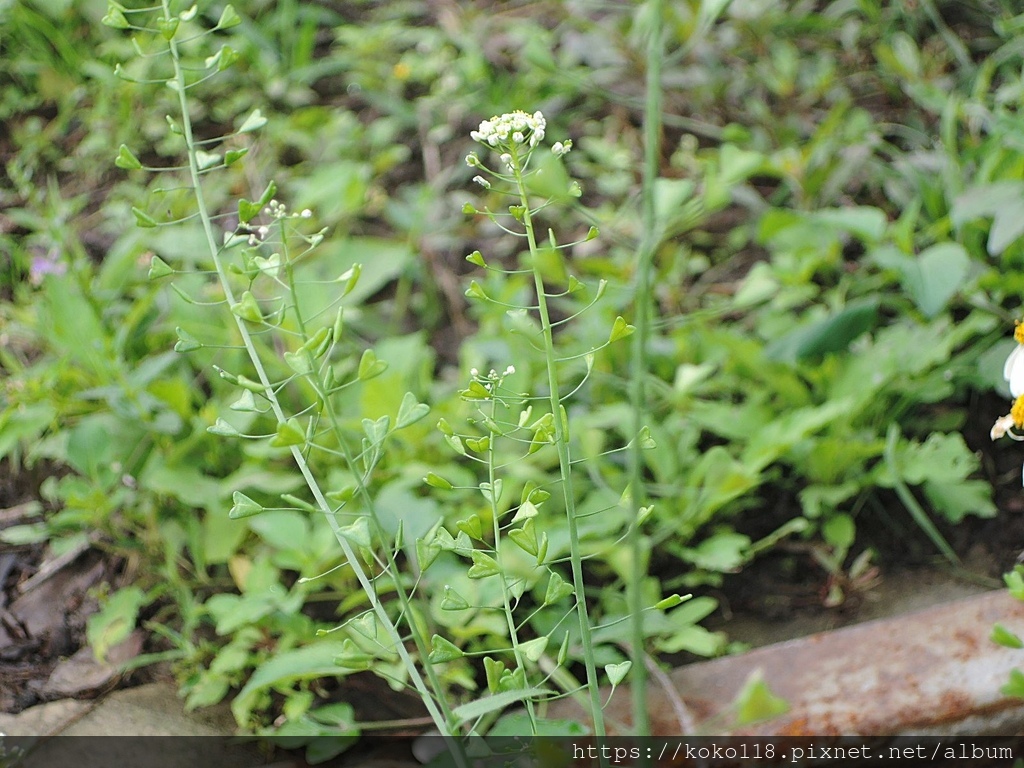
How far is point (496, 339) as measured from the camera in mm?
1598

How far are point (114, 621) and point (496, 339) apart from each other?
2.41ft

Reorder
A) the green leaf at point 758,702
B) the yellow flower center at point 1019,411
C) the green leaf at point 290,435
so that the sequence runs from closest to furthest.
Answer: the green leaf at point 758,702
the green leaf at point 290,435
the yellow flower center at point 1019,411

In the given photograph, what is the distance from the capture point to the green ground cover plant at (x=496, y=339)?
827 millimetres

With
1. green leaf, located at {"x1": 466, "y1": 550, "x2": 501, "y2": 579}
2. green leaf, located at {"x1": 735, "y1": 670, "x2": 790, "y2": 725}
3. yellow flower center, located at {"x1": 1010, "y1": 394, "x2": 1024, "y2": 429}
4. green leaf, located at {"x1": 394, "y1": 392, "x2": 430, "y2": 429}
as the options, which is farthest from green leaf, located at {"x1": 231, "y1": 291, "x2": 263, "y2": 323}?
yellow flower center, located at {"x1": 1010, "y1": 394, "x2": 1024, "y2": 429}

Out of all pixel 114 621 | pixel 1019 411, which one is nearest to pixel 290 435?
pixel 1019 411

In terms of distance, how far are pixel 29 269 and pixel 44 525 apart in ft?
2.47

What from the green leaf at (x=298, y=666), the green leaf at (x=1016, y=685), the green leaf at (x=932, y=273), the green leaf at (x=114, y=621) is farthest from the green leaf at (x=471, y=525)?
the green leaf at (x=932, y=273)

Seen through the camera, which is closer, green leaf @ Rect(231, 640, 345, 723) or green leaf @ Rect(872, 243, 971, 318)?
green leaf @ Rect(231, 640, 345, 723)

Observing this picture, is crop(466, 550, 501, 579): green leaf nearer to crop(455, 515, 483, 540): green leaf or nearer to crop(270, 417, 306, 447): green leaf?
crop(455, 515, 483, 540): green leaf

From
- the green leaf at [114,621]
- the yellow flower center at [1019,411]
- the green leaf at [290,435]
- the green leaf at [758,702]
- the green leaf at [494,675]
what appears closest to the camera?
the green leaf at [758,702]

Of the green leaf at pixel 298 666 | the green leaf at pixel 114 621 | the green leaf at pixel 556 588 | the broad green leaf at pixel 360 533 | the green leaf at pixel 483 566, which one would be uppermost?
the broad green leaf at pixel 360 533

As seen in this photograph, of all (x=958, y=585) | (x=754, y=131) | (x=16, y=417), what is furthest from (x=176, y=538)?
(x=754, y=131)

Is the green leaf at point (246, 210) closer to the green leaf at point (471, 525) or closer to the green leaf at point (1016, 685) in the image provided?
the green leaf at point (471, 525)

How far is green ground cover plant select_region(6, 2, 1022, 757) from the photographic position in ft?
2.71
